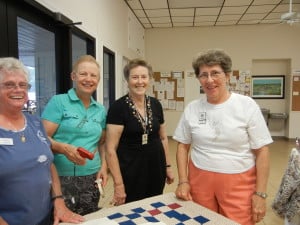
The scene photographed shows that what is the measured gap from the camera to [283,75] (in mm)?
7082

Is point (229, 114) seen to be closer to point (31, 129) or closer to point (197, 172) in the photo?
point (197, 172)

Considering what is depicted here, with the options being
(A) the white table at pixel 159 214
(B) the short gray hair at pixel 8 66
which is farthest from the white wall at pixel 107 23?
(A) the white table at pixel 159 214

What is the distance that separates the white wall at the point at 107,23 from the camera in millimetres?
2787

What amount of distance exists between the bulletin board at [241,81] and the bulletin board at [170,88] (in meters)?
1.27

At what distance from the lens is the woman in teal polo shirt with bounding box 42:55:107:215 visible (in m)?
1.49

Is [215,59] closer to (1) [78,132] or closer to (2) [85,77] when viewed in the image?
(2) [85,77]

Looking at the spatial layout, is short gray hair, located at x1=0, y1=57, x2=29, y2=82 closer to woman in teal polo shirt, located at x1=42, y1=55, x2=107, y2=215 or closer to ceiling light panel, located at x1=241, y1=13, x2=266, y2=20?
woman in teal polo shirt, located at x1=42, y1=55, x2=107, y2=215

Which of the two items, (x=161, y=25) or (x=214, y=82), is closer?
(x=214, y=82)

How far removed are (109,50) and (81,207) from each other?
10.0ft

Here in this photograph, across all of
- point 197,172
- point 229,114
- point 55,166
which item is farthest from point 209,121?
point 55,166

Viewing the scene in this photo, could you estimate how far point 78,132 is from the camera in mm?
1513

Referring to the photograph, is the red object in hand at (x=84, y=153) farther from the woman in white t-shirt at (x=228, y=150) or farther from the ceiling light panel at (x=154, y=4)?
the ceiling light panel at (x=154, y=4)

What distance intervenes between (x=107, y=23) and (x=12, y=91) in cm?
316

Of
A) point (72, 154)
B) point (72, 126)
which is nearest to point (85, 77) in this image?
point (72, 126)
